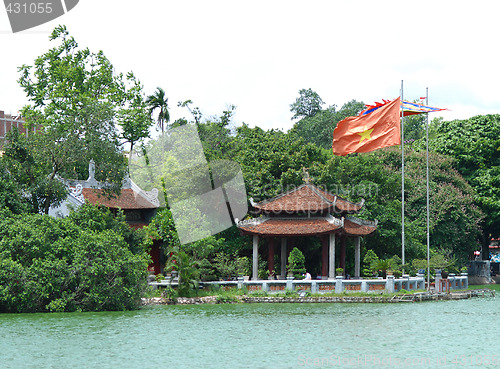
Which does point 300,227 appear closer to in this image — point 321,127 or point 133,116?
point 133,116

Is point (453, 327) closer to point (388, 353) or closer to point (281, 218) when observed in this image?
point (388, 353)

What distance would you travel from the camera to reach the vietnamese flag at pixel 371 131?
102 ft

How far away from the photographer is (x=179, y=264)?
31.3 metres

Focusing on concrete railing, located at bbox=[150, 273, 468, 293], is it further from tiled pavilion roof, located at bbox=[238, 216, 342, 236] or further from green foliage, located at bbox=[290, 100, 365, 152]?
green foliage, located at bbox=[290, 100, 365, 152]

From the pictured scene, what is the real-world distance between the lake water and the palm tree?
25458 mm

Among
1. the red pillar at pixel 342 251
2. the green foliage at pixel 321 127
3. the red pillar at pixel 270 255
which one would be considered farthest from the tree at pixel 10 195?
the green foliage at pixel 321 127

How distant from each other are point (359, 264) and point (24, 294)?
708 inches

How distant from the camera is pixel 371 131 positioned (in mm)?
31547

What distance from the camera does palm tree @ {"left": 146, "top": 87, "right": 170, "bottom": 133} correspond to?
169ft

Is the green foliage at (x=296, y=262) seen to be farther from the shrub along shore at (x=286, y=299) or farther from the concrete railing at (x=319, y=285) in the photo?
the shrub along shore at (x=286, y=299)

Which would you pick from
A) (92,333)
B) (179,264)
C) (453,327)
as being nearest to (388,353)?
(453,327)

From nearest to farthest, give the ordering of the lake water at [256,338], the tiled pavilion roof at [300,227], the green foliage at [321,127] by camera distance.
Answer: the lake water at [256,338]
the tiled pavilion roof at [300,227]
the green foliage at [321,127]

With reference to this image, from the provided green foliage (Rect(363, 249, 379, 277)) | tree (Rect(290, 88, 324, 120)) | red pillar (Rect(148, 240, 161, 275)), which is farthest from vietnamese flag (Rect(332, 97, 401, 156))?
tree (Rect(290, 88, 324, 120))

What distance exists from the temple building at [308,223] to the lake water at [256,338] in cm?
687
